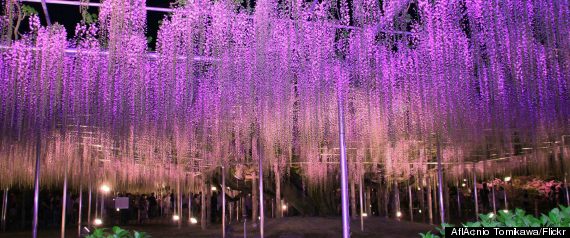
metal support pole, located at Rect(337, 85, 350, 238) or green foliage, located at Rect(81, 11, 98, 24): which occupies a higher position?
green foliage, located at Rect(81, 11, 98, 24)

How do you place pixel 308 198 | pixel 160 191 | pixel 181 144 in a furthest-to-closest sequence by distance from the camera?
pixel 160 191 → pixel 308 198 → pixel 181 144

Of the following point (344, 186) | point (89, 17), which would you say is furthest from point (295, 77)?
point (344, 186)

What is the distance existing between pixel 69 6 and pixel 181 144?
5528mm

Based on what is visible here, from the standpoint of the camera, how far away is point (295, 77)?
34.3 feet

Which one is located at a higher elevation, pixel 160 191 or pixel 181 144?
pixel 181 144

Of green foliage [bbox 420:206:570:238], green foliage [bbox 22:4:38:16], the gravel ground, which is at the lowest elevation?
the gravel ground

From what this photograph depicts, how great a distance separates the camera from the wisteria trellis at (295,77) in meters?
8.77

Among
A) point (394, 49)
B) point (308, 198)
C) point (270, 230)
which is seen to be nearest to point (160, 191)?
point (308, 198)

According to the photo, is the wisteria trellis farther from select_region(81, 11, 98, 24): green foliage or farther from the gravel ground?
the gravel ground

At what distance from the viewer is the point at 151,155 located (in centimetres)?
1380

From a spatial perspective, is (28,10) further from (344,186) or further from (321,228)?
(321,228)

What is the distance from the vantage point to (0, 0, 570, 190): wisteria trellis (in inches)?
345

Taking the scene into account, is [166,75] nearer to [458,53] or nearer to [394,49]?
[394,49]

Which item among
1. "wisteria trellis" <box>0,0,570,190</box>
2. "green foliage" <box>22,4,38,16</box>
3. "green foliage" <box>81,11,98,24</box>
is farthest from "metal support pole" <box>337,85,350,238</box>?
"green foliage" <box>22,4,38,16</box>
